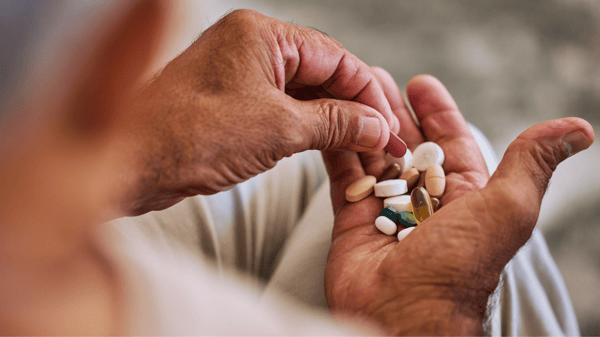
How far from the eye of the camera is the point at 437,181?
120 centimetres

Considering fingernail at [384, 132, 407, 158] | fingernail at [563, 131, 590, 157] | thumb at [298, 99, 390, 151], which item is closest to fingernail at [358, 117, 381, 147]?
thumb at [298, 99, 390, 151]

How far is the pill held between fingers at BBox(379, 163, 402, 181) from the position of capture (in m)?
1.32

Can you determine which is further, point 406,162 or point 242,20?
point 406,162

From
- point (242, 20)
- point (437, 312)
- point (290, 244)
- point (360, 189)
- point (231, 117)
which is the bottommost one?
point (290, 244)

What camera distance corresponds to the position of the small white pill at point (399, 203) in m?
1.17

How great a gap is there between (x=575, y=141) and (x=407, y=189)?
0.52 metres

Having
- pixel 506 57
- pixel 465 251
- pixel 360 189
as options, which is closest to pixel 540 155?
pixel 465 251

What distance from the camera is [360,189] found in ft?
4.14

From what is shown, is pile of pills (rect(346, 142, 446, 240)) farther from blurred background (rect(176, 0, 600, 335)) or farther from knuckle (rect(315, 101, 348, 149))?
blurred background (rect(176, 0, 600, 335))

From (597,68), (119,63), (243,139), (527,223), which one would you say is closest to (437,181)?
(527,223)

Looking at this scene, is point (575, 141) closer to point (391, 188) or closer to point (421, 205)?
point (421, 205)

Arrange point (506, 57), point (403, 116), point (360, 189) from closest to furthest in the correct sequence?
point (360, 189)
point (403, 116)
point (506, 57)

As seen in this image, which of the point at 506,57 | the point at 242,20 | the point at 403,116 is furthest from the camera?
the point at 506,57

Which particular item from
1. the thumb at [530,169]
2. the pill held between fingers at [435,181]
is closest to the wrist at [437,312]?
the thumb at [530,169]
